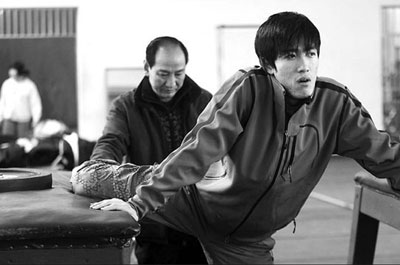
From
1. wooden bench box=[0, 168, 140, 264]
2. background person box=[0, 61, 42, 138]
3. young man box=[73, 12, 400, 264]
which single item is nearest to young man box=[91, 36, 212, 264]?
young man box=[73, 12, 400, 264]

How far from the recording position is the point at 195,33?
32.0ft

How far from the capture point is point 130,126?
296 centimetres

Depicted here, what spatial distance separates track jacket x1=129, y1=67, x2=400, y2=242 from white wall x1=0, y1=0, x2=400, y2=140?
756cm

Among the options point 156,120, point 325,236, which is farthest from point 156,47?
point 325,236

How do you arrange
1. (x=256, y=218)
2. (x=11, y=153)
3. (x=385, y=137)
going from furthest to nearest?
(x=11, y=153) → (x=256, y=218) → (x=385, y=137)

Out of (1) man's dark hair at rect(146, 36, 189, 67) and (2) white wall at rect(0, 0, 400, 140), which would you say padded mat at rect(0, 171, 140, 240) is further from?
(2) white wall at rect(0, 0, 400, 140)

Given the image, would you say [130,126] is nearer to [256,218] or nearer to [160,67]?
[160,67]

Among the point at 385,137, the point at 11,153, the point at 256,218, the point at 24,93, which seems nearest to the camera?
the point at 385,137

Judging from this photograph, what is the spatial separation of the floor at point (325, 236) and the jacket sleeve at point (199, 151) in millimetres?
1951

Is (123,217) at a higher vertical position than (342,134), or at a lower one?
lower

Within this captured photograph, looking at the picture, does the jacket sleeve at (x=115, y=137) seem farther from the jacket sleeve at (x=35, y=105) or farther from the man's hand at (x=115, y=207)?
the jacket sleeve at (x=35, y=105)

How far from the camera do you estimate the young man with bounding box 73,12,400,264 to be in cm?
195

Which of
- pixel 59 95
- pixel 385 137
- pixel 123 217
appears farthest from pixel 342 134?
pixel 59 95

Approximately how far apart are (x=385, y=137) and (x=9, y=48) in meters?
8.75
